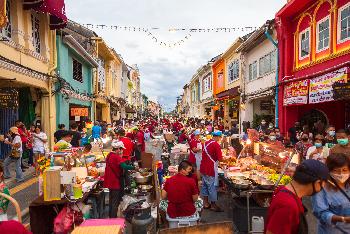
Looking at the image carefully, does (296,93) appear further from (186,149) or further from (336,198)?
(336,198)

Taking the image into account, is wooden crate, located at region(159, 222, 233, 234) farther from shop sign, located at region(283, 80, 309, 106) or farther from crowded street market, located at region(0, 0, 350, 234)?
shop sign, located at region(283, 80, 309, 106)

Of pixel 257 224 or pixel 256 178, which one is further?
pixel 256 178

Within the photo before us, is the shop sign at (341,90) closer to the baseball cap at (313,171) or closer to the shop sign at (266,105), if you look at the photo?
the baseball cap at (313,171)

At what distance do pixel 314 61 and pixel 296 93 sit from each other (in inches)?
68.7

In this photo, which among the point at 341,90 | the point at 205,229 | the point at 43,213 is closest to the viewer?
the point at 205,229

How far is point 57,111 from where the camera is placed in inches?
672

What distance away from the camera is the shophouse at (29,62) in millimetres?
11562

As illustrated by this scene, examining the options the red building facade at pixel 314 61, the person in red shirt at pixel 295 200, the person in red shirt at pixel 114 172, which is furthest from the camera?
the red building facade at pixel 314 61

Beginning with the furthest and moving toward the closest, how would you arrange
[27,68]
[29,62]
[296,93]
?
1. [296,93]
2. [29,62]
3. [27,68]

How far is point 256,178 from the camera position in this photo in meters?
7.64

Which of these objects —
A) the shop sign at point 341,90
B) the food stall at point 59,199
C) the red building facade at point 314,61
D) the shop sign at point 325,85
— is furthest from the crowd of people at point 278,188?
the red building facade at point 314,61

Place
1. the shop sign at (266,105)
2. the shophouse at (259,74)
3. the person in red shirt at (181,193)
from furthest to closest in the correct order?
the shop sign at (266,105) → the shophouse at (259,74) → the person in red shirt at (181,193)

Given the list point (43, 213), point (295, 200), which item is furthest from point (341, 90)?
point (43, 213)

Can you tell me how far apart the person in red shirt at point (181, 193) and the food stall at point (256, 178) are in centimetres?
160
